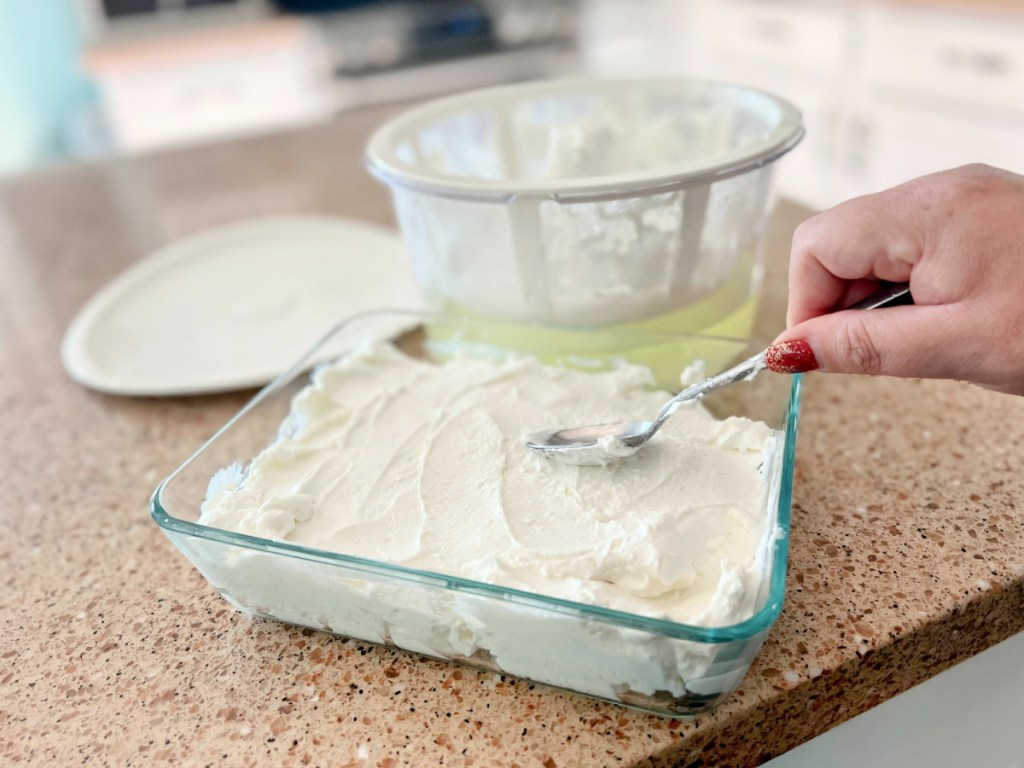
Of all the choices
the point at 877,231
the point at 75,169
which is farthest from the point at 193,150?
the point at 877,231

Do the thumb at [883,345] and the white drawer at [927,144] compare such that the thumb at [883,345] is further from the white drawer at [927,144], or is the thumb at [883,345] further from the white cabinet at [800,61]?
the white cabinet at [800,61]

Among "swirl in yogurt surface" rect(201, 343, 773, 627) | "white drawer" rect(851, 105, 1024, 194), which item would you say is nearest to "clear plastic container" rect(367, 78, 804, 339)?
"swirl in yogurt surface" rect(201, 343, 773, 627)

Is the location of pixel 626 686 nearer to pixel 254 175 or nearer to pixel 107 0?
pixel 254 175

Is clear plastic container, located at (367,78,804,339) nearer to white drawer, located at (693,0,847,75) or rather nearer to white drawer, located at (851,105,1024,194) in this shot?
white drawer, located at (851,105,1024,194)

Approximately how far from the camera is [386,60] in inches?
110

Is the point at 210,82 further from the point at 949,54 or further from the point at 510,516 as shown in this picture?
the point at 510,516

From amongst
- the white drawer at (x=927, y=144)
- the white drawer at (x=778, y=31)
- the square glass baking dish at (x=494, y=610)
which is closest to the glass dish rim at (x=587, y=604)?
the square glass baking dish at (x=494, y=610)

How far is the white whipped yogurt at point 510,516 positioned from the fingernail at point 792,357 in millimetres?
55

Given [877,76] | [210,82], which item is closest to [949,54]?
[877,76]

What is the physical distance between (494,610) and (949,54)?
2.07m

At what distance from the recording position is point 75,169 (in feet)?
4.88

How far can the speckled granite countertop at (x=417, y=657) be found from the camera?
16.5 inches

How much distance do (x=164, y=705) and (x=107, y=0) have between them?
2988mm

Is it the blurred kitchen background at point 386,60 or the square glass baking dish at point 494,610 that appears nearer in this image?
the square glass baking dish at point 494,610
